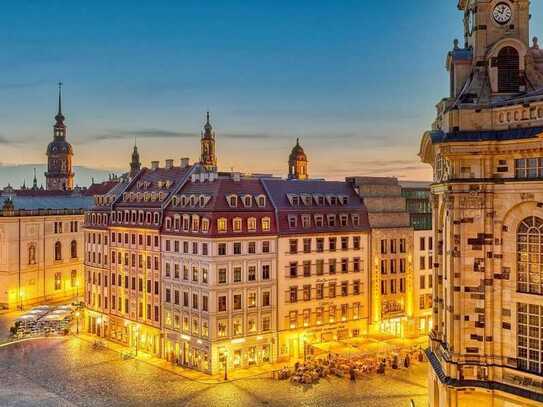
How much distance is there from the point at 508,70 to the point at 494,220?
33.9 feet

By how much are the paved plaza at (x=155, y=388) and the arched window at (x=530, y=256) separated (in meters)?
29.6

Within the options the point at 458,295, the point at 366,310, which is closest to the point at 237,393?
the point at 366,310

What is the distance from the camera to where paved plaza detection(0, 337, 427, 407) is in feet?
214

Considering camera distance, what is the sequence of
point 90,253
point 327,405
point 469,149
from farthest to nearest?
1. point 90,253
2. point 327,405
3. point 469,149

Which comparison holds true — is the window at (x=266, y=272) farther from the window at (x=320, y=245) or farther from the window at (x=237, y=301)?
the window at (x=320, y=245)

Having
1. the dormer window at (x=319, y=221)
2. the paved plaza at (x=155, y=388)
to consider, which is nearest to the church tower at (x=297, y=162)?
the dormer window at (x=319, y=221)

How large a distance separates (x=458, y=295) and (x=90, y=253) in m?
73.0

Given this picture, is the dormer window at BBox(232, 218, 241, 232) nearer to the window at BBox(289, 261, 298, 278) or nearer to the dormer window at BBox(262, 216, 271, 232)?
the dormer window at BBox(262, 216, 271, 232)

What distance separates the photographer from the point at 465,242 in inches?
1588

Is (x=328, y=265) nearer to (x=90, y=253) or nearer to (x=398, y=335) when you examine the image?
(x=398, y=335)

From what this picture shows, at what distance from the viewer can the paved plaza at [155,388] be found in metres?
65.2

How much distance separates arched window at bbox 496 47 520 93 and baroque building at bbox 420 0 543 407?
0.07m

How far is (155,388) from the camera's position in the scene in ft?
230

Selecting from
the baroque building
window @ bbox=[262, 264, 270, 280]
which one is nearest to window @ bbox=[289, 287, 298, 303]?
window @ bbox=[262, 264, 270, 280]
